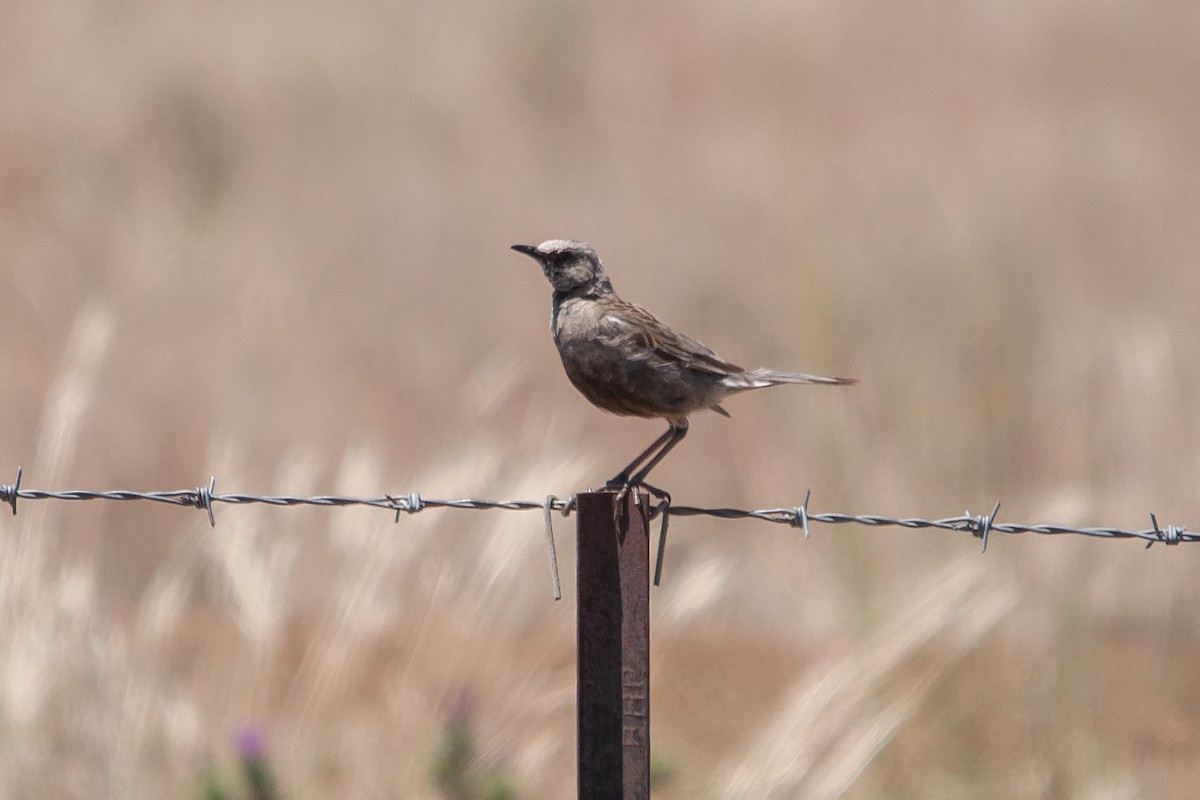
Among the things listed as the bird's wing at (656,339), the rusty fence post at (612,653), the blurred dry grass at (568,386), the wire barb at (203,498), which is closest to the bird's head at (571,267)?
the bird's wing at (656,339)

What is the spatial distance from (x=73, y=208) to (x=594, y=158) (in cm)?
498

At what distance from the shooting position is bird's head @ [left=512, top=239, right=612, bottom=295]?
5020 mm

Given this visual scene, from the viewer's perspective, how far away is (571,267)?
5043 millimetres

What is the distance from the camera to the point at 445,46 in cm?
1822

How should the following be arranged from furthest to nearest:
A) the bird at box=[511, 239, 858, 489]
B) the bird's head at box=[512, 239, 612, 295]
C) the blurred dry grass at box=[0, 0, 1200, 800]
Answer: the blurred dry grass at box=[0, 0, 1200, 800], the bird's head at box=[512, 239, 612, 295], the bird at box=[511, 239, 858, 489]

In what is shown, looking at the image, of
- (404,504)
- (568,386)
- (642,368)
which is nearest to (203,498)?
(404,504)

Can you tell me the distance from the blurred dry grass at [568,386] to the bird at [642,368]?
480 mm

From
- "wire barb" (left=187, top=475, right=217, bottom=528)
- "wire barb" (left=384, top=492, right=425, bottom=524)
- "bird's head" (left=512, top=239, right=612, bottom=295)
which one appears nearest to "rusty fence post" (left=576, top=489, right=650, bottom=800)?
"wire barb" (left=384, top=492, right=425, bottom=524)

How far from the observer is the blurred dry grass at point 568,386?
5223 mm

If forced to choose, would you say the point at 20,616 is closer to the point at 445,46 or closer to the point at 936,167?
the point at 936,167

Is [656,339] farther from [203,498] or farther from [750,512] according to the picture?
[203,498]

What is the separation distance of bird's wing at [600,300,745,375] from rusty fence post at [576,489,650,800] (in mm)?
1534

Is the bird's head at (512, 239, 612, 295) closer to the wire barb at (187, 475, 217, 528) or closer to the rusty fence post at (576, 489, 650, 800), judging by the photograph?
the wire barb at (187, 475, 217, 528)

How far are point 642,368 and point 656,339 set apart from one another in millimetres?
106
